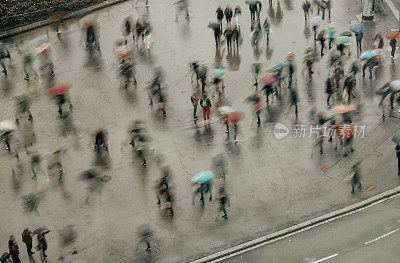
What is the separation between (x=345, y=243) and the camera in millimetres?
24891

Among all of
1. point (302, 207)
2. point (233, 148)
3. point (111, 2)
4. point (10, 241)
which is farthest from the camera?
point (111, 2)

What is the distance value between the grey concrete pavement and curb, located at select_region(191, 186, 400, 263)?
213mm

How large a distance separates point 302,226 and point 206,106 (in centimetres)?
744

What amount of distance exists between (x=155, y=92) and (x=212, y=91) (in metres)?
3.03

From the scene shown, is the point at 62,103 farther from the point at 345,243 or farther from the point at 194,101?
the point at 345,243

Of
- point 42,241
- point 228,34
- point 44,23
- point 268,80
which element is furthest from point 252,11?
point 42,241

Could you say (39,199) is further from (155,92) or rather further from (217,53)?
(217,53)

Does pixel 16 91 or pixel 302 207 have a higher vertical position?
pixel 16 91

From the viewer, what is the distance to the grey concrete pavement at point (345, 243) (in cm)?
2436

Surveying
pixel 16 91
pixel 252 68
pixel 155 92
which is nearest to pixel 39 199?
pixel 155 92

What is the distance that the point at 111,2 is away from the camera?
45.1m

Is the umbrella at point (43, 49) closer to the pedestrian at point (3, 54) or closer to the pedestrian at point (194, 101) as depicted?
the pedestrian at point (3, 54)

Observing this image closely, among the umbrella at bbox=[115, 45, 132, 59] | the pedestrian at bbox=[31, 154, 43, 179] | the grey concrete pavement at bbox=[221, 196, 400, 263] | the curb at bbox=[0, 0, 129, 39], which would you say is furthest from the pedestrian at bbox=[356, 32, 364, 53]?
the pedestrian at bbox=[31, 154, 43, 179]

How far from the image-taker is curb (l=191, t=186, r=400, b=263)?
24969 mm
